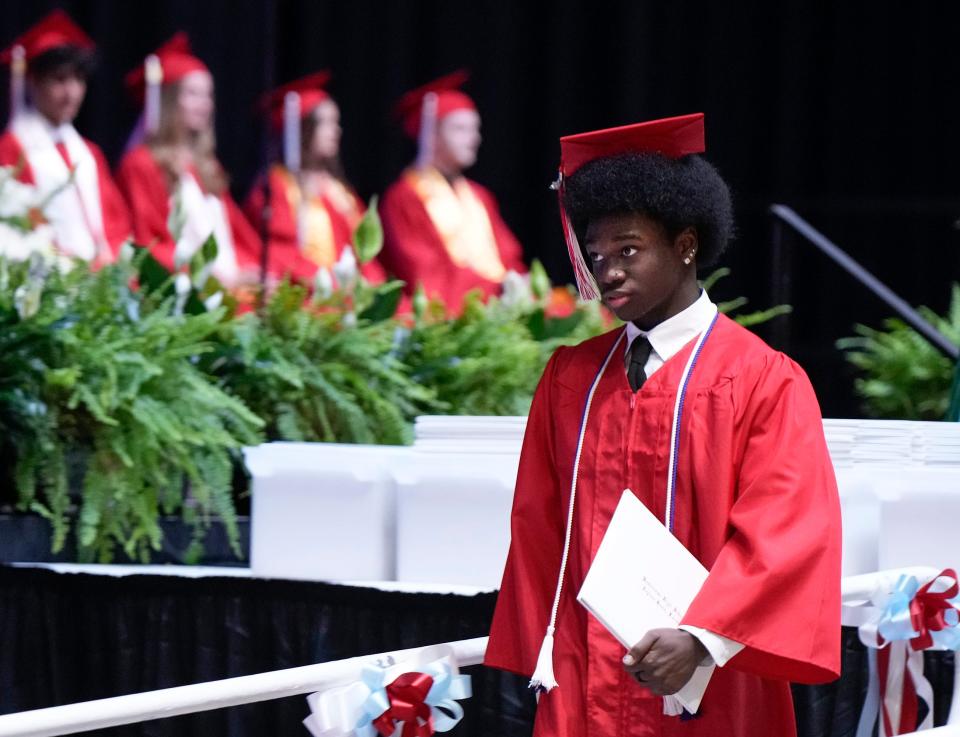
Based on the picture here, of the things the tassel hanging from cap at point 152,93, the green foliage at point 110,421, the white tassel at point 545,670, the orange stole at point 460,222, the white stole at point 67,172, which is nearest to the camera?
the white tassel at point 545,670

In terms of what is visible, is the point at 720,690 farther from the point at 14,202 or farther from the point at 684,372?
the point at 14,202

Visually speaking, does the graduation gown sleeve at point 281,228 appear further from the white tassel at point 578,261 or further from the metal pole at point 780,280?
the white tassel at point 578,261

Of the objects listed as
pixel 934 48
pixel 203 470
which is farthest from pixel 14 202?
pixel 934 48

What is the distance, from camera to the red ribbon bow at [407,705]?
1625 mm

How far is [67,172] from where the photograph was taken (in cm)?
558

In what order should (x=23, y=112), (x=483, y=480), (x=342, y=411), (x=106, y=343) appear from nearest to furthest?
(x=483, y=480) → (x=106, y=343) → (x=342, y=411) → (x=23, y=112)

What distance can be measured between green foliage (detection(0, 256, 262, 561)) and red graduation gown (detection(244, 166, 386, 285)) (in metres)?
3.32

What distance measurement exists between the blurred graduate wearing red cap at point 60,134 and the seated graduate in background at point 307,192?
0.70m

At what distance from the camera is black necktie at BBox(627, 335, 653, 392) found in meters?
1.73

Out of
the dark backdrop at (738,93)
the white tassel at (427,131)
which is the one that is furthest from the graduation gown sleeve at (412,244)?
the dark backdrop at (738,93)

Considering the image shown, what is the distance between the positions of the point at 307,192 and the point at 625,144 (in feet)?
16.0

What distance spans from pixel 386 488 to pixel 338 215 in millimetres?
4188

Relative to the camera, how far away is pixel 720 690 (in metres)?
1.66

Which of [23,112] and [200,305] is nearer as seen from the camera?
[200,305]
